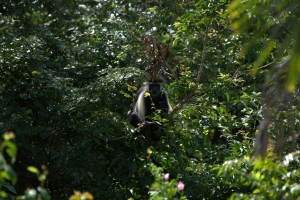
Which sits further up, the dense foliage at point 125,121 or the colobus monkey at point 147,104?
the dense foliage at point 125,121

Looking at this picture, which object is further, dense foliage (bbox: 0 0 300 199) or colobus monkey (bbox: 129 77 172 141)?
colobus monkey (bbox: 129 77 172 141)

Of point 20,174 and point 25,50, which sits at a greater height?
point 25,50

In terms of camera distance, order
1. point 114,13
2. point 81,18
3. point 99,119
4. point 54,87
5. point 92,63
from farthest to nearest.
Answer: point 81,18 < point 114,13 < point 92,63 < point 54,87 < point 99,119

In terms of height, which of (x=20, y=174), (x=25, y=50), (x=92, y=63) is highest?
(x=25, y=50)

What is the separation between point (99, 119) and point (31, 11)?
3.45 meters

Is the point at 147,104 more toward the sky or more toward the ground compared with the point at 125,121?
more toward the ground

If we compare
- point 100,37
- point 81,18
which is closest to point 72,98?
point 100,37

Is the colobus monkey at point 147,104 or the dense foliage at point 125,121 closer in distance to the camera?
the dense foliage at point 125,121

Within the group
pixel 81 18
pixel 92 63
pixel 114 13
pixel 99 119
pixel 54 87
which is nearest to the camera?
pixel 99 119

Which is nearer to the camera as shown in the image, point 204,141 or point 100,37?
point 204,141

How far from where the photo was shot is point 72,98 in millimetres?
5055

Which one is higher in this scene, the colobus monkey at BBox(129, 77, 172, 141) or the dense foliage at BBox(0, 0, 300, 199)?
the dense foliage at BBox(0, 0, 300, 199)

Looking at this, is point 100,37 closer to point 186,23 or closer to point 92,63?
point 92,63

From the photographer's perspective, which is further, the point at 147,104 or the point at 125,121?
the point at 147,104
